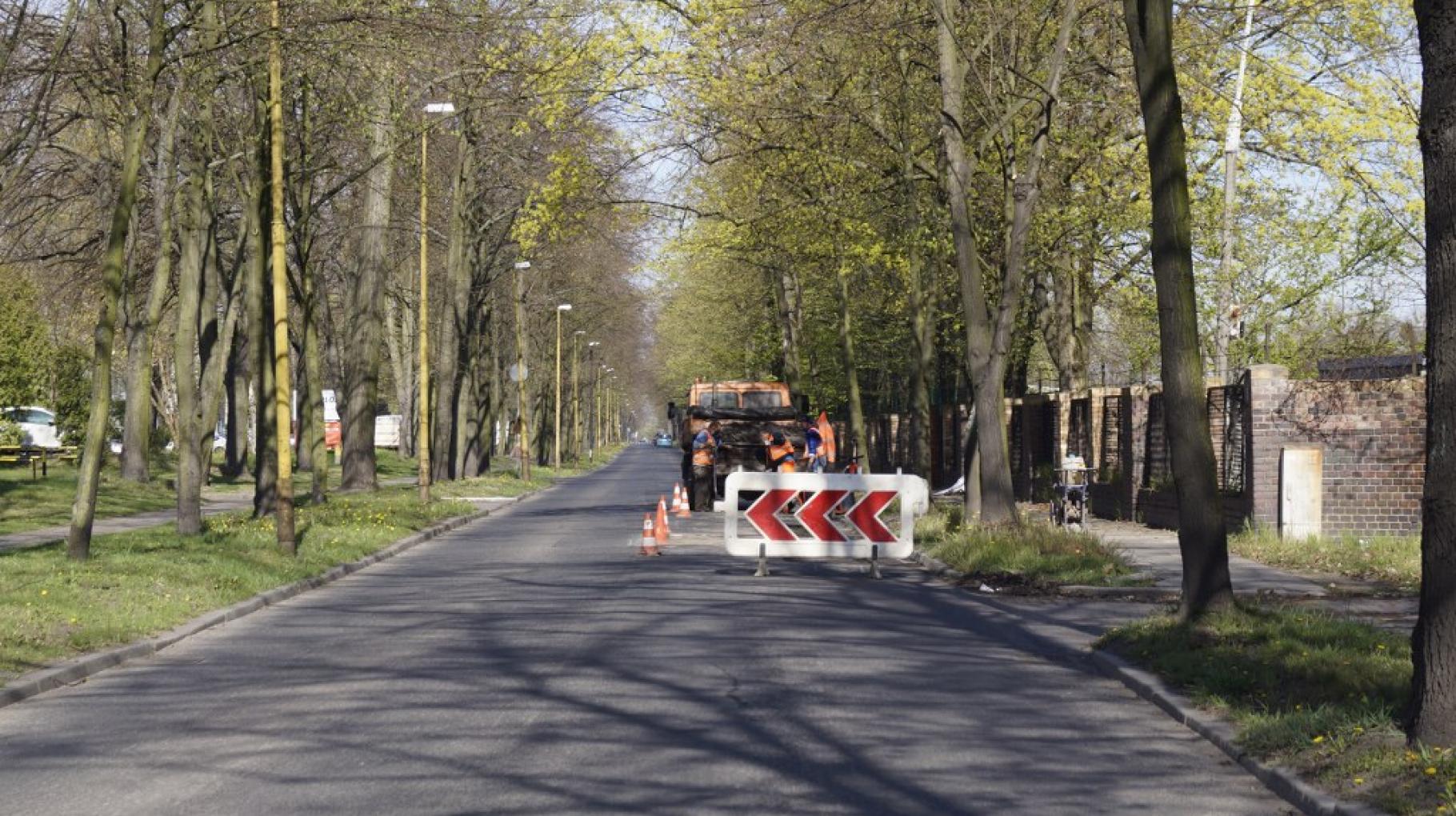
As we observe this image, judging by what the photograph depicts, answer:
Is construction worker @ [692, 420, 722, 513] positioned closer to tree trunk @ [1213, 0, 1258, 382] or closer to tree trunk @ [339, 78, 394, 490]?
tree trunk @ [339, 78, 394, 490]

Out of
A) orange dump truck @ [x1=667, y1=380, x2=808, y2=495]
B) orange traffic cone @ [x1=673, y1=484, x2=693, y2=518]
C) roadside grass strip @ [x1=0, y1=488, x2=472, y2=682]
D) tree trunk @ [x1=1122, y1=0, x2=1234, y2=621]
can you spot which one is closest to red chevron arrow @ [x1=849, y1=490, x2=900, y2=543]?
roadside grass strip @ [x1=0, y1=488, x2=472, y2=682]

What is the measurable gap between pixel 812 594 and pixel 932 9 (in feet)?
32.6

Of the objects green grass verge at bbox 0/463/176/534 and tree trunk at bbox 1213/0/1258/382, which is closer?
tree trunk at bbox 1213/0/1258/382

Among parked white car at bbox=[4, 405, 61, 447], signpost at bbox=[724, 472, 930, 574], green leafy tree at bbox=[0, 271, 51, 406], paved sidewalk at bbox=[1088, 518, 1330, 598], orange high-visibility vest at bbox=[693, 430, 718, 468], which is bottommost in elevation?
paved sidewalk at bbox=[1088, 518, 1330, 598]

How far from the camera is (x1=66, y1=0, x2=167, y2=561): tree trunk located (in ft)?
59.7

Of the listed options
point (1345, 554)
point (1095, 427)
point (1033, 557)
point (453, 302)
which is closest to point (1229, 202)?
point (1095, 427)

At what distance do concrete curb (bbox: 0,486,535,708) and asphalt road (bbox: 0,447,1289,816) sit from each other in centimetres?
19

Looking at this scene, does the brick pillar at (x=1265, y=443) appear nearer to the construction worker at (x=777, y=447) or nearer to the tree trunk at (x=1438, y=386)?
the construction worker at (x=777, y=447)

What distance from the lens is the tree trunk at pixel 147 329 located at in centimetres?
2644

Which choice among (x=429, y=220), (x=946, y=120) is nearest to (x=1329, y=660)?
(x=946, y=120)

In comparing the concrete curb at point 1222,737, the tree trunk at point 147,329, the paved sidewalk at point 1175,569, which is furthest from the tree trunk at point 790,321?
the concrete curb at point 1222,737

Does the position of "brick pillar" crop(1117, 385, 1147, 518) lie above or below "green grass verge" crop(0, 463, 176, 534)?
above

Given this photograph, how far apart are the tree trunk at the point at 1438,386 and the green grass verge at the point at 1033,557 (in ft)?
32.6

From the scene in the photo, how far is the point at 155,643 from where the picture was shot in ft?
46.0
